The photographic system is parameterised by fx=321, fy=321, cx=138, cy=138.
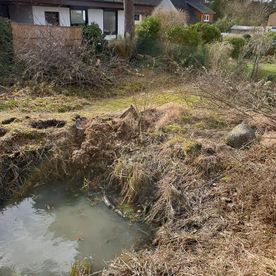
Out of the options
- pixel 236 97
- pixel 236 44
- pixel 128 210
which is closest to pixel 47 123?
pixel 128 210

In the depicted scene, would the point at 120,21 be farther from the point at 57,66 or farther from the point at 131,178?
the point at 131,178

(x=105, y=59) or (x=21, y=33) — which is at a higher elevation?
(x=21, y=33)

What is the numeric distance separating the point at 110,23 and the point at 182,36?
6.53 metres

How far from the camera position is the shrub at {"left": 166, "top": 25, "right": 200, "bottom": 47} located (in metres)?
14.0

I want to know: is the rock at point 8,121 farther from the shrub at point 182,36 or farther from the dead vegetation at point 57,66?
the shrub at point 182,36

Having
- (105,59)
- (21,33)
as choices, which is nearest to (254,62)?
(105,59)

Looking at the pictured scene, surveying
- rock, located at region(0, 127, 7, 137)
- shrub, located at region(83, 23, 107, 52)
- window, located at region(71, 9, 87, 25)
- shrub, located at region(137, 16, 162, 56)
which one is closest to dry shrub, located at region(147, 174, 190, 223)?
rock, located at region(0, 127, 7, 137)

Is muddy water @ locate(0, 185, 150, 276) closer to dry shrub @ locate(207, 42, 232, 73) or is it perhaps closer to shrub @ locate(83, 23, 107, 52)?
shrub @ locate(83, 23, 107, 52)

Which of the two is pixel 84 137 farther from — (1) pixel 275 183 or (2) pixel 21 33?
(2) pixel 21 33

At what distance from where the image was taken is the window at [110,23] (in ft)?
60.9

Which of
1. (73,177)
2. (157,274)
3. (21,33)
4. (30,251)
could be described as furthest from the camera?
(21,33)

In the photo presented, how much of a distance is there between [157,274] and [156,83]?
855 centimetres

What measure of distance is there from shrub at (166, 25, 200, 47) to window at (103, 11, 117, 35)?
5809mm

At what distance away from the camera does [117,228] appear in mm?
5020
